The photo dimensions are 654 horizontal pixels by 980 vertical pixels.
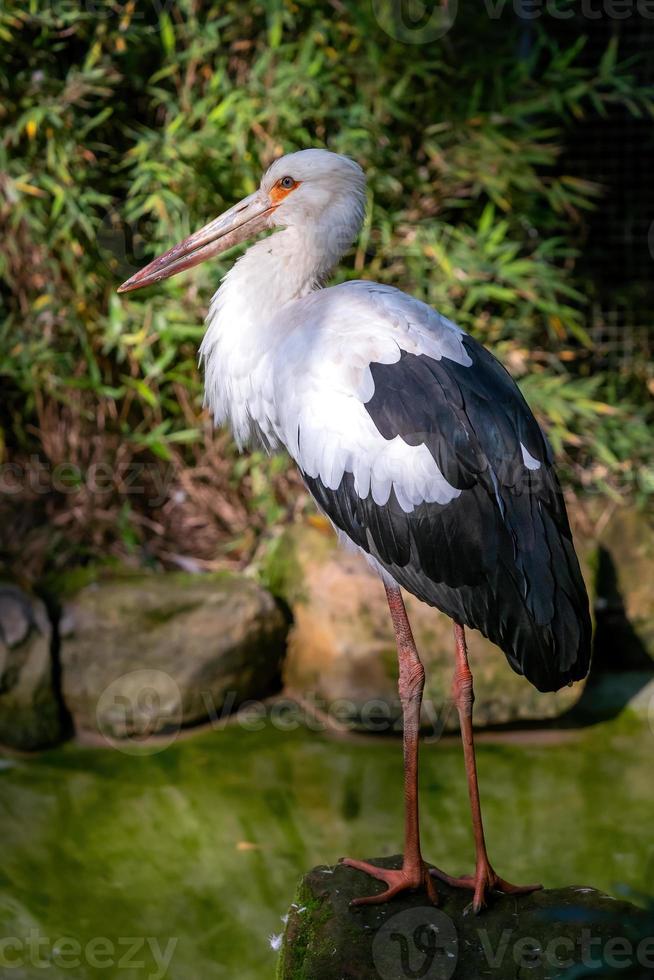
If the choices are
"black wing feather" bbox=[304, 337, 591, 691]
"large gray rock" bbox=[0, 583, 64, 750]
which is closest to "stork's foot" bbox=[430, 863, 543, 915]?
"black wing feather" bbox=[304, 337, 591, 691]

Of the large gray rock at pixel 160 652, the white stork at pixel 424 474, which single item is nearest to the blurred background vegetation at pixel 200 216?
the large gray rock at pixel 160 652

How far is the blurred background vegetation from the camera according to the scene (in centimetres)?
437

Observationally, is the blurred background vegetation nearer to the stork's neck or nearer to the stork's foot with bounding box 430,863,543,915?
the stork's neck

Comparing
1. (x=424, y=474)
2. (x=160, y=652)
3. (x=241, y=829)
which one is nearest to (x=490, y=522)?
(x=424, y=474)

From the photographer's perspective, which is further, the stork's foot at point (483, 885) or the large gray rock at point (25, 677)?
the large gray rock at point (25, 677)

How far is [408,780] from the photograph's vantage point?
2.53 metres

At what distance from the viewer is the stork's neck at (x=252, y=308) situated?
263 centimetres

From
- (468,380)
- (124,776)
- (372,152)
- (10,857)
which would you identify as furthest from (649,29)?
(10,857)

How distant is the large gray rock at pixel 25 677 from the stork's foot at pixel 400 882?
1.81 meters

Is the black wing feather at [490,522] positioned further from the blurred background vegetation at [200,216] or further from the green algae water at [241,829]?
the blurred background vegetation at [200,216]

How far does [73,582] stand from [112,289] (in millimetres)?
1129

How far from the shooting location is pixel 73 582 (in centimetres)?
431

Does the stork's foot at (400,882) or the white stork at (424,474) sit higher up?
the white stork at (424,474)

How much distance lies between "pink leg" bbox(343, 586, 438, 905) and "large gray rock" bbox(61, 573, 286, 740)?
161 centimetres
